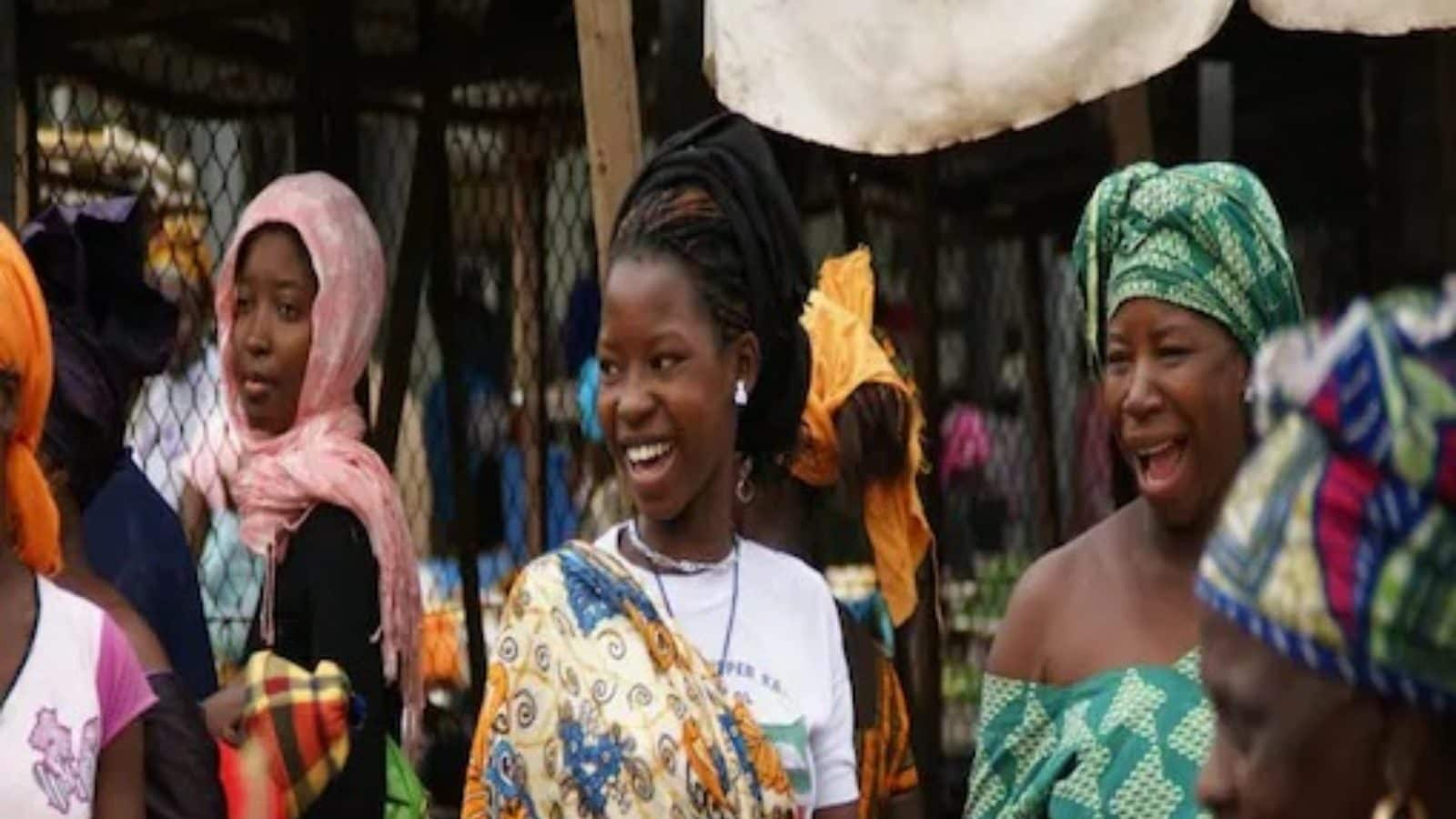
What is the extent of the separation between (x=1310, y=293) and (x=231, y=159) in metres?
4.34

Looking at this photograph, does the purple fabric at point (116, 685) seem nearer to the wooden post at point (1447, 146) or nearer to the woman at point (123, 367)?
the woman at point (123, 367)

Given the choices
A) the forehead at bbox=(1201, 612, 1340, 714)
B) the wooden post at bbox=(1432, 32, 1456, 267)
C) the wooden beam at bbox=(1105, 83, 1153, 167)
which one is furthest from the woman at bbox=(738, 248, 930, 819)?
the forehead at bbox=(1201, 612, 1340, 714)

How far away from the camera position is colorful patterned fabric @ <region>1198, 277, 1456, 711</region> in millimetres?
2076

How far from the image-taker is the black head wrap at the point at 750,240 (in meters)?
4.34

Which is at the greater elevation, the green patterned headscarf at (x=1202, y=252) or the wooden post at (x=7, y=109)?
the wooden post at (x=7, y=109)

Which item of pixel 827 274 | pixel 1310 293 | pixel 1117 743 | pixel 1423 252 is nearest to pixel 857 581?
pixel 827 274

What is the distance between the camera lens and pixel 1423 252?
314 inches

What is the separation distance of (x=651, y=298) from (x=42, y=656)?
0.97 m

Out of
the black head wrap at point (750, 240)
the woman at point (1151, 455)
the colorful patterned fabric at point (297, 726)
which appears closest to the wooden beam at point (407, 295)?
the colorful patterned fabric at point (297, 726)

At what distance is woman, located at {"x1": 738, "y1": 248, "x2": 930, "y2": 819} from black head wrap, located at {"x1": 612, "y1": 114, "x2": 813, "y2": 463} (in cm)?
123

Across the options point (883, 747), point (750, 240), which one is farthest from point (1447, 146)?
point (750, 240)

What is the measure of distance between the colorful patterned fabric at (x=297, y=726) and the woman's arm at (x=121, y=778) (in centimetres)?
54

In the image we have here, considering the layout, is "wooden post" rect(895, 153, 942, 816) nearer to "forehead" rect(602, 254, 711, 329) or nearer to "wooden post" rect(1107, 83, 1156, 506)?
"wooden post" rect(1107, 83, 1156, 506)

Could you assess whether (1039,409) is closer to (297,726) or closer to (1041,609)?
(297,726)
